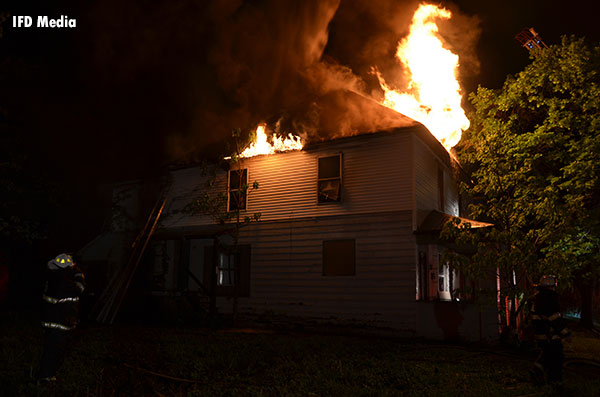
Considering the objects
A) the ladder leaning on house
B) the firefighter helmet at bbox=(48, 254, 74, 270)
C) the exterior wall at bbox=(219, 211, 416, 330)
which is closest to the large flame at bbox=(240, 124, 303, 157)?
the exterior wall at bbox=(219, 211, 416, 330)

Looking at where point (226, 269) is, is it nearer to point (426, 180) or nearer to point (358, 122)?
point (358, 122)

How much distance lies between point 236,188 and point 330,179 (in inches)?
155

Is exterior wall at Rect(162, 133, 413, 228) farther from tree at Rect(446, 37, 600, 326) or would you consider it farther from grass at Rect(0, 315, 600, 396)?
grass at Rect(0, 315, 600, 396)

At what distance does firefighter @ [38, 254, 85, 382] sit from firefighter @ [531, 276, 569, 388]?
720 centimetres

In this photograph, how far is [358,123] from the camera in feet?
47.6

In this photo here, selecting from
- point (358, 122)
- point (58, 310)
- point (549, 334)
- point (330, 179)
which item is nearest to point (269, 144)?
point (330, 179)

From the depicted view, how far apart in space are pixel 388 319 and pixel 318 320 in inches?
90.2

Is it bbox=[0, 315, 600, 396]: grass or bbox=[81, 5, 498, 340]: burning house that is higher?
bbox=[81, 5, 498, 340]: burning house

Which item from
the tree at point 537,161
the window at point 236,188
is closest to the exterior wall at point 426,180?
the tree at point 537,161

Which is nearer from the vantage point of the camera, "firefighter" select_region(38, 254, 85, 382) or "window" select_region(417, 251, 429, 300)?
"firefighter" select_region(38, 254, 85, 382)

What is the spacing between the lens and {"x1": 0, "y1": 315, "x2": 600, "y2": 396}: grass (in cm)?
653

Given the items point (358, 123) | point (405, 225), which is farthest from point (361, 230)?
point (358, 123)

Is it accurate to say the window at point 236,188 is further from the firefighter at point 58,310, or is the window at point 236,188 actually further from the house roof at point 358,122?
the firefighter at point 58,310

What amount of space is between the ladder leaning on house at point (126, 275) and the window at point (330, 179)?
6.80 meters
